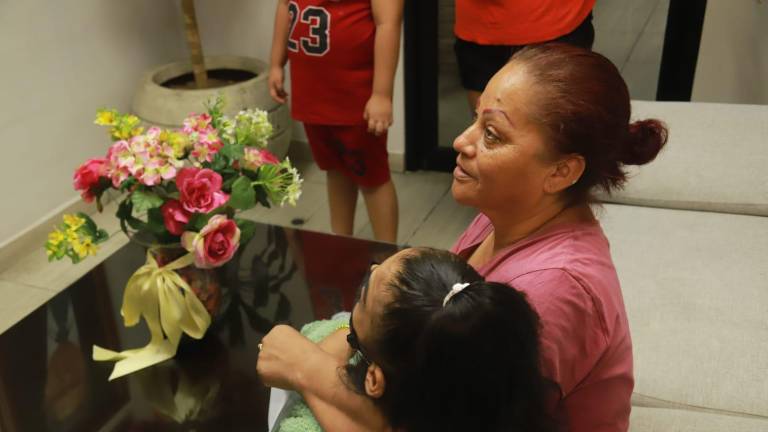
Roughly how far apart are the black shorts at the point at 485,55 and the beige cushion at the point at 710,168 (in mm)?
271

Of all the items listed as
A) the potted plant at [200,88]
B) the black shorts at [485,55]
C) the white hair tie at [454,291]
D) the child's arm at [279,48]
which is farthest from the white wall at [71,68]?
the white hair tie at [454,291]

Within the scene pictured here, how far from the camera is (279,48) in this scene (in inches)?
81.2

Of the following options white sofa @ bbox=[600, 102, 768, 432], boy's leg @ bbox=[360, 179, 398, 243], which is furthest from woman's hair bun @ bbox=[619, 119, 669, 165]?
boy's leg @ bbox=[360, 179, 398, 243]

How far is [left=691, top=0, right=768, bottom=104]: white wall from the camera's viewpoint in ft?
7.97

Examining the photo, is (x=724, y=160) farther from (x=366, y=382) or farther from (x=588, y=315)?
(x=366, y=382)

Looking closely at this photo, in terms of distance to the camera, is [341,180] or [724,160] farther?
[341,180]

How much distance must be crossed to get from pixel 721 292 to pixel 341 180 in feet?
3.68

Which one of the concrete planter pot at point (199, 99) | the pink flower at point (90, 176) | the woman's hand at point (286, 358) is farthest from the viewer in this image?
the concrete planter pot at point (199, 99)

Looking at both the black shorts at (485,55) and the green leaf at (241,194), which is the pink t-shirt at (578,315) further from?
the black shorts at (485,55)

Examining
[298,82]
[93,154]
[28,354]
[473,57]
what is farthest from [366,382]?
[93,154]

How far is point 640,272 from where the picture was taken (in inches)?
63.4

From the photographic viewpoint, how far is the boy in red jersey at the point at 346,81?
6.12 feet

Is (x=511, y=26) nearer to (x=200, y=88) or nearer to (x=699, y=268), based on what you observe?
(x=699, y=268)

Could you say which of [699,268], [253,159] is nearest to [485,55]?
[699,268]
